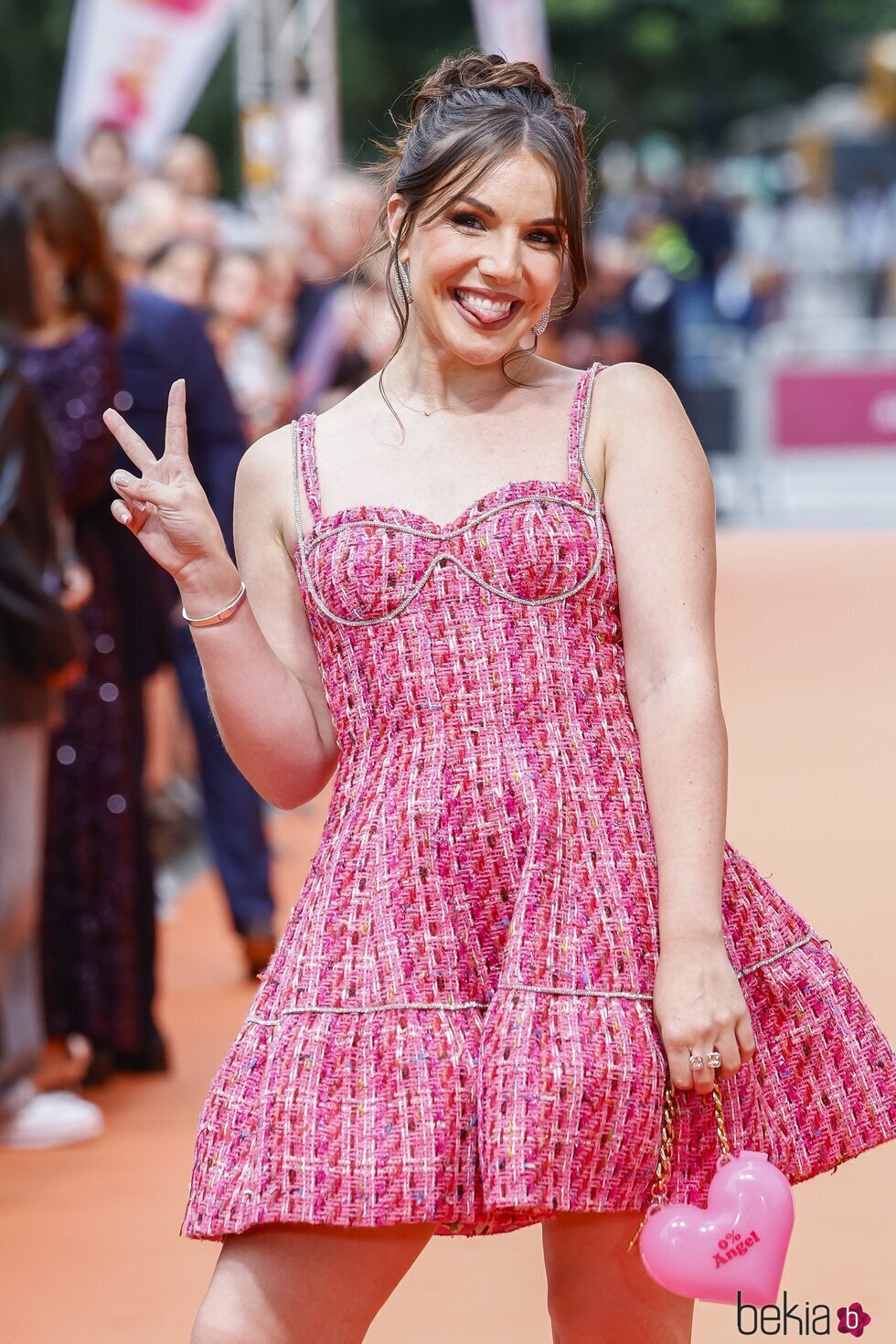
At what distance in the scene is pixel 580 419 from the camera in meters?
2.70

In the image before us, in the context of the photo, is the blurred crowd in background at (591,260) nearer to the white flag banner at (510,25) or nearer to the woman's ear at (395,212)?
the woman's ear at (395,212)

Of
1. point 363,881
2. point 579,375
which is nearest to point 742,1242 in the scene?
point 363,881

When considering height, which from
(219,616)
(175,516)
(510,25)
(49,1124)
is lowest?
(49,1124)

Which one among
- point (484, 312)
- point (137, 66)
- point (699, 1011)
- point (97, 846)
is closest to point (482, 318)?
point (484, 312)

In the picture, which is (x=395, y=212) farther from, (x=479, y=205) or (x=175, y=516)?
(x=175, y=516)

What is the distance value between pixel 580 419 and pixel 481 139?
36cm

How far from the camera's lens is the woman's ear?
274 centimetres

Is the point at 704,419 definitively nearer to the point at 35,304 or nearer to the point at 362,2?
the point at 35,304

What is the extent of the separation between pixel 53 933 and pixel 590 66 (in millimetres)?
38073

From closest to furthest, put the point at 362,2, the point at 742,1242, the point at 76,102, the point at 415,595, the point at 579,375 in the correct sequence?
the point at 742,1242 < the point at 415,595 < the point at 579,375 < the point at 76,102 < the point at 362,2

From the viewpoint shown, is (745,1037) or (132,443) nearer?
(745,1037)

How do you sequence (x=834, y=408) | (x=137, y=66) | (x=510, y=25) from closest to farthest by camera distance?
1. (x=137, y=66)
2. (x=834, y=408)
3. (x=510, y=25)

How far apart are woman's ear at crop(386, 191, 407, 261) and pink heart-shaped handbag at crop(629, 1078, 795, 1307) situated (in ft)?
3.67

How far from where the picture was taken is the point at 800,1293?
425 cm
